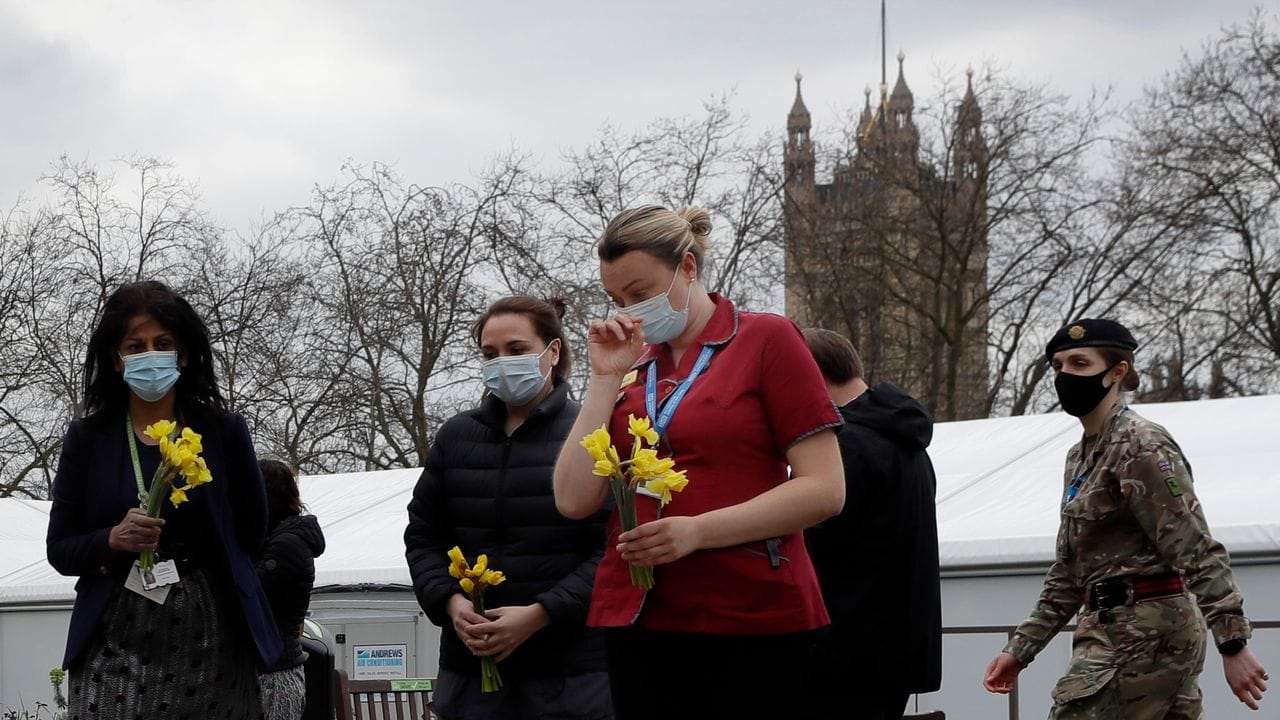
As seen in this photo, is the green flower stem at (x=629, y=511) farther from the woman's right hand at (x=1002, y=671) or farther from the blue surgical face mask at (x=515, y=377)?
the woman's right hand at (x=1002, y=671)

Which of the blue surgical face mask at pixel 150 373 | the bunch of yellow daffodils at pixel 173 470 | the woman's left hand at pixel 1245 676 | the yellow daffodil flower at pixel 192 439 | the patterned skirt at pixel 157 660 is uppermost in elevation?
the blue surgical face mask at pixel 150 373

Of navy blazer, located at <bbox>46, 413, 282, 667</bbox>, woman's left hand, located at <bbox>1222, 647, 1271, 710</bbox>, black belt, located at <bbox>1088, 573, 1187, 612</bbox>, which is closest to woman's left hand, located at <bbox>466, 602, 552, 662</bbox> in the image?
navy blazer, located at <bbox>46, 413, 282, 667</bbox>

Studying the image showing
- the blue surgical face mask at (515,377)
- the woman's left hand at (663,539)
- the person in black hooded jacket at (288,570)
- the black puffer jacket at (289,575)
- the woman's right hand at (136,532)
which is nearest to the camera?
the woman's left hand at (663,539)

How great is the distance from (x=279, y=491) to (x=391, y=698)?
2.87m

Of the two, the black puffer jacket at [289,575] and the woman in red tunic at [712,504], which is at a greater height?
the woman in red tunic at [712,504]

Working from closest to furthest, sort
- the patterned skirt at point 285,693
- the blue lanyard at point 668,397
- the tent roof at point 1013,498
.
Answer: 1. the blue lanyard at point 668,397
2. the patterned skirt at point 285,693
3. the tent roof at point 1013,498

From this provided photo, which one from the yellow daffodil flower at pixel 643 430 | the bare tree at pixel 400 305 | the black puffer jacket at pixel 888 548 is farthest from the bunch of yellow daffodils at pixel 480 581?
the bare tree at pixel 400 305

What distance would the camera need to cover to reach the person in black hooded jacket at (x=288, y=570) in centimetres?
640

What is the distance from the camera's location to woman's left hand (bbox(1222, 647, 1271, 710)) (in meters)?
4.32

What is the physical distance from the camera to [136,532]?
159 inches

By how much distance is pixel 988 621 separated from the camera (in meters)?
9.01

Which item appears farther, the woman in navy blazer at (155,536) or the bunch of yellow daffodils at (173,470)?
the woman in navy blazer at (155,536)

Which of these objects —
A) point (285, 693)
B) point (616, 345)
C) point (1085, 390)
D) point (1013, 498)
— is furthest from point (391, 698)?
point (616, 345)

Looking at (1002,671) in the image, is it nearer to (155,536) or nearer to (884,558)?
(884,558)
